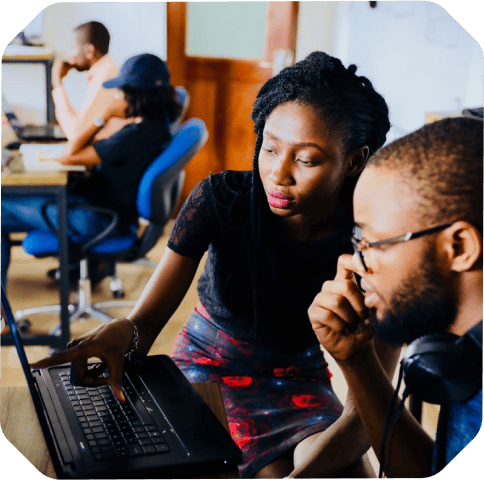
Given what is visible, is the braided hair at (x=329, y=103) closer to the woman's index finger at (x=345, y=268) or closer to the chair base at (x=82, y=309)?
the woman's index finger at (x=345, y=268)

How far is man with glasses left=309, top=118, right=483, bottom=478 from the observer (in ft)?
2.21

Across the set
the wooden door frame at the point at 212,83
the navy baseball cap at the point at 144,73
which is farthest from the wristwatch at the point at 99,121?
the wooden door frame at the point at 212,83

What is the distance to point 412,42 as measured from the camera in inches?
71.5

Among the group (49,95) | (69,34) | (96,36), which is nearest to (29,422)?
(96,36)

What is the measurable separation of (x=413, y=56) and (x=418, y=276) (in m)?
1.30

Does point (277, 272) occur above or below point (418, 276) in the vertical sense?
below

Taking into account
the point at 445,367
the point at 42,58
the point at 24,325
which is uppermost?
the point at 42,58

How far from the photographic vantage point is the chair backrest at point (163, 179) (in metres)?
2.26

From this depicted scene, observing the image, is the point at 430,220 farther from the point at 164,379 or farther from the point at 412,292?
the point at 164,379

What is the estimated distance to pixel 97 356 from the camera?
885mm

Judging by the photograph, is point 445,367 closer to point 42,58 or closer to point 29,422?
point 29,422

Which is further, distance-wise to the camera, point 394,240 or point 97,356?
point 97,356

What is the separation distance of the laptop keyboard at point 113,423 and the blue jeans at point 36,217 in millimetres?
1356

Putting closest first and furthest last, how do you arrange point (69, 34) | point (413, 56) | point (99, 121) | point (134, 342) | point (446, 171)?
point (446, 171) < point (134, 342) < point (413, 56) < point (99, 121) < point (69, 34)
